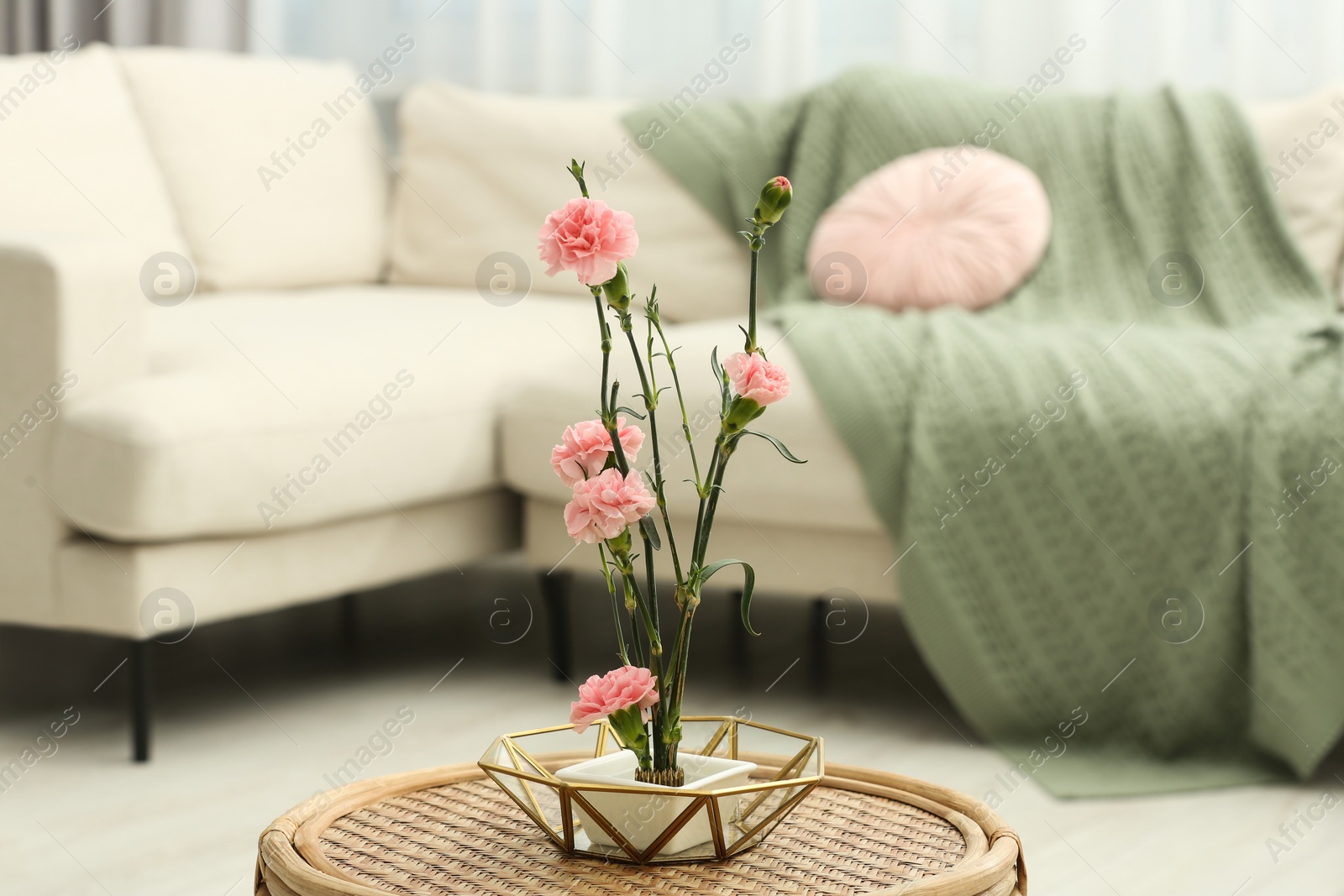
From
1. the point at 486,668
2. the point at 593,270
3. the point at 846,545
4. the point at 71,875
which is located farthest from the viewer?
the point at 486,668

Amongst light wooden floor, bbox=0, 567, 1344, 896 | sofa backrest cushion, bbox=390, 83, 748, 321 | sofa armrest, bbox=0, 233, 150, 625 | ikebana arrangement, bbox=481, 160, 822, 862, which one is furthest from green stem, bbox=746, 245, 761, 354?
sofa backrest cushion, bbox=390, 83, 748, 321

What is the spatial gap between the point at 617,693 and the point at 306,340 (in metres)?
1.30

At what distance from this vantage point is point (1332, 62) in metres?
2.56

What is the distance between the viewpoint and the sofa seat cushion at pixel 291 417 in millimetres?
1651

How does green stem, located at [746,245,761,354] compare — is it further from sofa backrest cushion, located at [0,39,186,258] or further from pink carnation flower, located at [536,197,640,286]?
sofa backrest cushion, located at [0,39,186,258]

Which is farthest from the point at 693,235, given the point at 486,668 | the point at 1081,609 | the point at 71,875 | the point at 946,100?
the point at 71,875

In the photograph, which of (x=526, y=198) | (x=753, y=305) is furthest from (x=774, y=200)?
(x=526, y=198)

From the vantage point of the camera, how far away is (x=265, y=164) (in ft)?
8.42

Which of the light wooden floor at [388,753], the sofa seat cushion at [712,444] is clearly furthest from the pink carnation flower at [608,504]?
the sofa seat cushion at [712,444]

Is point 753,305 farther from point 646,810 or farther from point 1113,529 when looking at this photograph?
point 1113,529

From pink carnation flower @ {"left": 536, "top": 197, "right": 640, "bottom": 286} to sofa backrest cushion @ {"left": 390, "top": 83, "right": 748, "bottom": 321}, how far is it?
69.1 inches

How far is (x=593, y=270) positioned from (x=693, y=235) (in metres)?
1.87

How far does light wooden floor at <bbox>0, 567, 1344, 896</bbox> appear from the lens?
4.63 feet

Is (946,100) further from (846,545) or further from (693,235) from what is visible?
(846,545)
